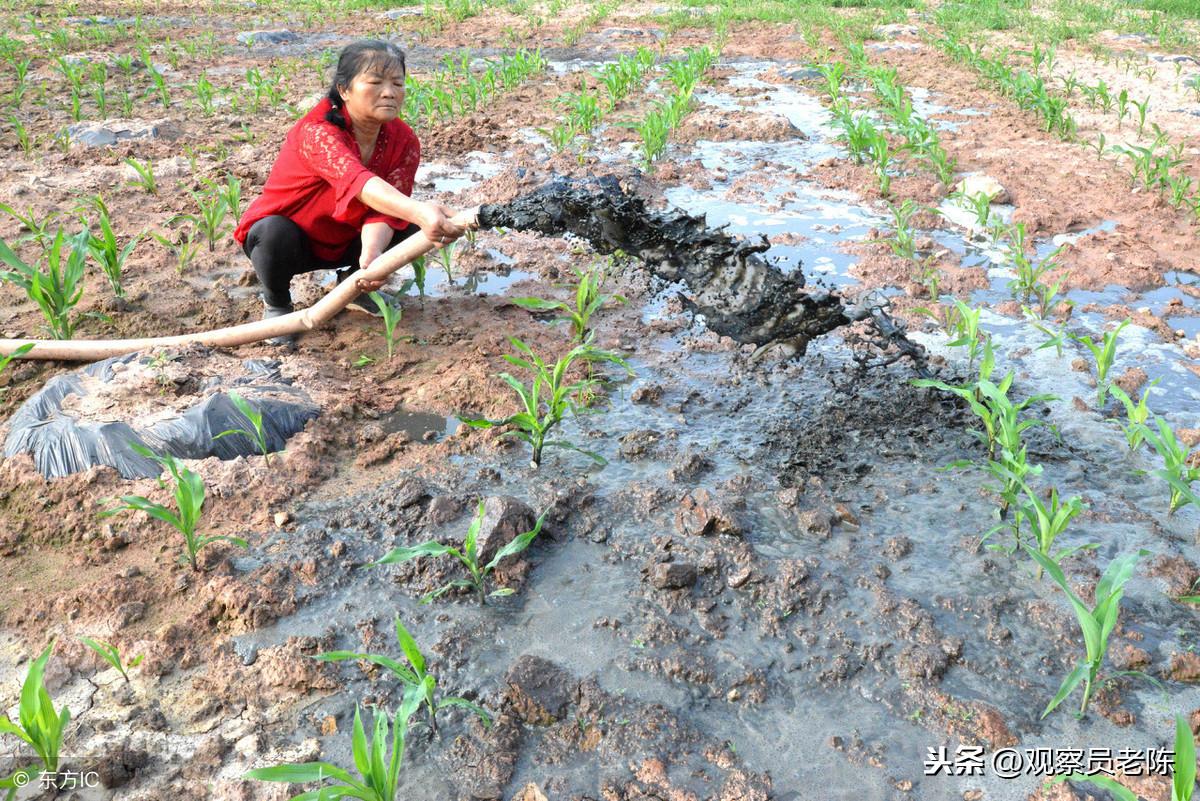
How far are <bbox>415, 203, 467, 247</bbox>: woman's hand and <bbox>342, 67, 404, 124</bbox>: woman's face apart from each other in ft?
1.45

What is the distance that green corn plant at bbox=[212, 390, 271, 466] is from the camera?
2.69 metres

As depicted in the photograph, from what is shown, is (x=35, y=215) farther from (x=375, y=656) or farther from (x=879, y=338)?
(x=879, y=338)

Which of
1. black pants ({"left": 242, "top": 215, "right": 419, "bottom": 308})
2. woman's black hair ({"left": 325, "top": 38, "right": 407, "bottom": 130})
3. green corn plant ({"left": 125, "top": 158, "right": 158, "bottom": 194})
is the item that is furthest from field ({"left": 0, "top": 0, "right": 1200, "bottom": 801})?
woman's black hair ({"left": 325, "top": 38, "right": 407, "bottom": 130})

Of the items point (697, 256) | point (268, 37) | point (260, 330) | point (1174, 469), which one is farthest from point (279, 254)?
point (268, 37)

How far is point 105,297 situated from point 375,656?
8.94 ft

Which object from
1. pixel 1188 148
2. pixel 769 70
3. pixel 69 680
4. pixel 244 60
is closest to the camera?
pixel 69 680

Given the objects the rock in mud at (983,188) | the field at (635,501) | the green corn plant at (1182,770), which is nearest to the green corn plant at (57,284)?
the field at (635,501)

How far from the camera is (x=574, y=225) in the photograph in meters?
3.16

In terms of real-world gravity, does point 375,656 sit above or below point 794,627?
above

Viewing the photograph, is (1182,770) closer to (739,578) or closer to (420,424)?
(739,578)

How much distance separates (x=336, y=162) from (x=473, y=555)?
1712 mm

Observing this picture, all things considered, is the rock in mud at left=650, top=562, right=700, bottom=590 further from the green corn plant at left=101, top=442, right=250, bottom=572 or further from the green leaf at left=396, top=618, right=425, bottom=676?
the green corn plant at left=101, top=442, right=250, bottom=572

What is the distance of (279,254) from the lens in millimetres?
3461

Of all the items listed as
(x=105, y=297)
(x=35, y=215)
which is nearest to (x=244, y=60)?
(x=35, y=215)
